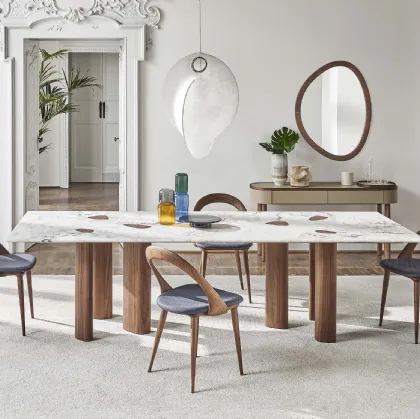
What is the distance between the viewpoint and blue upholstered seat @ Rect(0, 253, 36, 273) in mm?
4422

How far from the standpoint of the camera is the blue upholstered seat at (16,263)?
174 inches

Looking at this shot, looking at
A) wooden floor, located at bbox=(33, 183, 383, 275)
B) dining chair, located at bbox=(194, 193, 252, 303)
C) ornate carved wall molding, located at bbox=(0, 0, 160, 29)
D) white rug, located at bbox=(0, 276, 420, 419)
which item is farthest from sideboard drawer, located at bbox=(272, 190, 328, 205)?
ornate carved wall molding, located at bbox=(0, 0, 160, 29)

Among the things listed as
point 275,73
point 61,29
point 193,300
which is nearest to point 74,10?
point 61,29

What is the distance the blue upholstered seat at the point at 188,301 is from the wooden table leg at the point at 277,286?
0.76m

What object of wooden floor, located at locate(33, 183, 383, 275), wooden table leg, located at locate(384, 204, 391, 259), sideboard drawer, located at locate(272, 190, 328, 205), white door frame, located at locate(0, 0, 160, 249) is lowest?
wooden floor, located at locate(33, 183, 383, 275)

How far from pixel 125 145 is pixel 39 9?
141 centimetres

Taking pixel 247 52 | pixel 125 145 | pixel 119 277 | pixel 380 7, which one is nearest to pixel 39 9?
pixel 125 145

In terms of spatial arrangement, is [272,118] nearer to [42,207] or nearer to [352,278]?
[352,278]

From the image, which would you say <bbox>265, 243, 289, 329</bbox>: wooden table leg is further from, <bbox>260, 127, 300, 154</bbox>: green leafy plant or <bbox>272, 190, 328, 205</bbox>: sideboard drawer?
<bbox>260, 127, 300, 154</bbox>: green leafy plant

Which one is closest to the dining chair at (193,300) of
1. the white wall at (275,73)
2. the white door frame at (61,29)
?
the white wall at (275,73)

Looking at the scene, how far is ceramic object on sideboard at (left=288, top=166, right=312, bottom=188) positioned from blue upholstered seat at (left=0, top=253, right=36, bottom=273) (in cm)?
280

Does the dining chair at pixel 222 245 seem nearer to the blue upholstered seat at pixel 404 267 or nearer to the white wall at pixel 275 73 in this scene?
the blue upholstered seat at pixel 404 267

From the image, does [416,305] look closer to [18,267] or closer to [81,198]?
[18,267]

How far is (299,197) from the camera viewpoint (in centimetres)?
673
